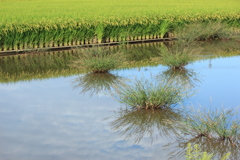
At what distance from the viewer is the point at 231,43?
63.9 feet

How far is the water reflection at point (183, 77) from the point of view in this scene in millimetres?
11177

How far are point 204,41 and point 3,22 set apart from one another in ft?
27.8

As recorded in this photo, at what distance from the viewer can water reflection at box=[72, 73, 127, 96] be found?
35.9ft

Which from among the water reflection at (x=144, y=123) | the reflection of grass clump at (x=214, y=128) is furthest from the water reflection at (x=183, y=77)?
the reflection of grass clump at (x=214, y=128)

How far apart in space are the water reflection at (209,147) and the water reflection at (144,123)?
41 cm

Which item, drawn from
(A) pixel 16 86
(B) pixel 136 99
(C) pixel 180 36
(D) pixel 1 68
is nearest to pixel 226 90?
(B) pixel 136 99

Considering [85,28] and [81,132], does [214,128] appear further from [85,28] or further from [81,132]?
[85,28]

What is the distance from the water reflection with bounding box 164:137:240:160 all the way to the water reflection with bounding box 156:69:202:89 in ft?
12.2

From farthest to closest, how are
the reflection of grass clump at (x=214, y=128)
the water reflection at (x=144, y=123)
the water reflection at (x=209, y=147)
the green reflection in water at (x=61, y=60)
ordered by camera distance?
the green reflection in water at (x=61, y=60) → the water reflection at (x=144, y=123) → the reflection of grass clump at (x=214, y=128) → the water reflection at (x=209, y=147)

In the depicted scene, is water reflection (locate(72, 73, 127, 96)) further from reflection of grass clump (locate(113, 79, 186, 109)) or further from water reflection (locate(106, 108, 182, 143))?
water reflection (locate(106, 108, 182, 143))

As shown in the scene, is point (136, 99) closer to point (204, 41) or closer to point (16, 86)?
point (16, 86)

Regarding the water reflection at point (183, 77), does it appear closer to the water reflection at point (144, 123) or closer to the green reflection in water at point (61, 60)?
the green reflection in water at point (61, 60)

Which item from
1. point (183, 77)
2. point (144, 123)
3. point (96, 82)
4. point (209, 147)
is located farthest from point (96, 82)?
point (209, 147)

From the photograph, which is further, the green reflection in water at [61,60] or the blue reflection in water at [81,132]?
the green reflection in water at [61,60]
